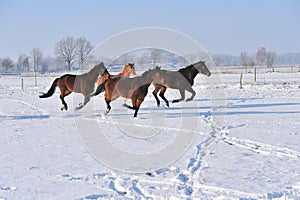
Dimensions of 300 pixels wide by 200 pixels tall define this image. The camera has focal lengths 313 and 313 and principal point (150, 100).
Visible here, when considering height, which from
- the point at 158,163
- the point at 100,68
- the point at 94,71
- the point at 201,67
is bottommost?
the point at 158,163

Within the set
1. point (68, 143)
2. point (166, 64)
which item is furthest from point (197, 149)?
point (166, 64)

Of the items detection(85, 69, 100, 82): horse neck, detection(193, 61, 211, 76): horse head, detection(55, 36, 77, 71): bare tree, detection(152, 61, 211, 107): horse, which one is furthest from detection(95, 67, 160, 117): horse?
detection(55, 36, 77, 71): bare tree

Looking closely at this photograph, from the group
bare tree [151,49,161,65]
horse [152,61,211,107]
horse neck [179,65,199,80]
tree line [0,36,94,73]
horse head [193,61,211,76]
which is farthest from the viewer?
tree line [0,36,94,73]

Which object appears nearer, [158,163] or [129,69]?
[158,163]

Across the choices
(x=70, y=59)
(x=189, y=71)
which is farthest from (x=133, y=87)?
(x=70, y=59)

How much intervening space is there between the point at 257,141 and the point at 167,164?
2633mm

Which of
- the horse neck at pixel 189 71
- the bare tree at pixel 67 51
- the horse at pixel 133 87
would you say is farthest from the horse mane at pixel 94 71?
the bare tree at pixel 67 51

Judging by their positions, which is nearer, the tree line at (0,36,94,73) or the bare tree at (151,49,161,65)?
the bare tree at (151,49,161,65)

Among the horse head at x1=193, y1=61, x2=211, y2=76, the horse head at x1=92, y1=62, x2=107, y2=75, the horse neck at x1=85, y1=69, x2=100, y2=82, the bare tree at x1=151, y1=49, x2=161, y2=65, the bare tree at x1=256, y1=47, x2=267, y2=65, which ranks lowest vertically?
the horse neck at x1=85, y1=69, x2=100, y2=82

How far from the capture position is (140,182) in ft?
14.4

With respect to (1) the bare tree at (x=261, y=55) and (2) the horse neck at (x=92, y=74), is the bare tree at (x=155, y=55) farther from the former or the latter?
(1) the bare tree at (x=261, y=55)

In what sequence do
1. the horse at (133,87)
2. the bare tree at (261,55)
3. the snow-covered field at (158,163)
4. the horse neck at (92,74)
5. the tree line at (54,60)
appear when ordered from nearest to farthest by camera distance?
1. the snow-covered field at (158,163)
2. the horse at (133,87)
3. the horse neck at (92,74)
4. the tree line at (54,60)
5. the bare tree at (261,55)

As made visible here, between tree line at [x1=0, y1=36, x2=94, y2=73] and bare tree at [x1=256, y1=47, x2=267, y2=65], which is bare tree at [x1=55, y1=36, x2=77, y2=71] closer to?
tree line at [x1=0, y1=36, x2=94, y2=73]

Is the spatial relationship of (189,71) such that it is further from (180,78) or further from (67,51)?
(67,51)
